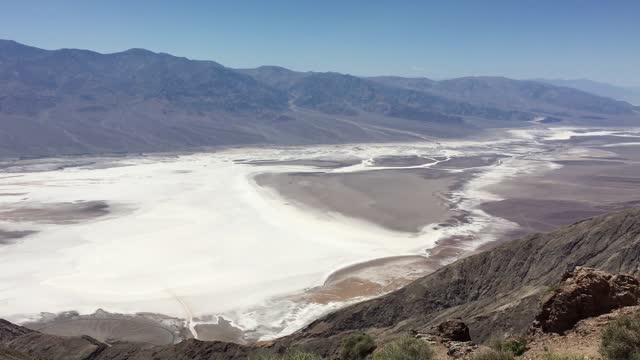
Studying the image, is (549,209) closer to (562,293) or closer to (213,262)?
(213,262)

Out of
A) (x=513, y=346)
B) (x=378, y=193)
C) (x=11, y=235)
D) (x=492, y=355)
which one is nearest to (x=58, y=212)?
(x=11, y=235)

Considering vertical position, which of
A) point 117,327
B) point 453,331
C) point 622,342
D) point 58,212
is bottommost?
point 117,327

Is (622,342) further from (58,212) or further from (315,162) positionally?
(315,162)

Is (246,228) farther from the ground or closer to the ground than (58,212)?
farther from the ground

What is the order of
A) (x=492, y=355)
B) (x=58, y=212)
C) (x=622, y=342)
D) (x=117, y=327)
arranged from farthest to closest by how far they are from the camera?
(x=58, y=212), (x=117, y=327), (x=492, y=355), (x=622, y=342)

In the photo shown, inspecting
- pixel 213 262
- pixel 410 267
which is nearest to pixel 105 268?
pixel 213 262

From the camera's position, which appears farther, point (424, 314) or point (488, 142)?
point (488, 142)

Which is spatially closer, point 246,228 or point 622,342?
point 622,342

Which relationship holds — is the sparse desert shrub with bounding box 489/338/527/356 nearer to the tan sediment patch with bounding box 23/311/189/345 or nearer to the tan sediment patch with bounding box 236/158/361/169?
the tan sediment patch with bounding box 23/311/189/345
